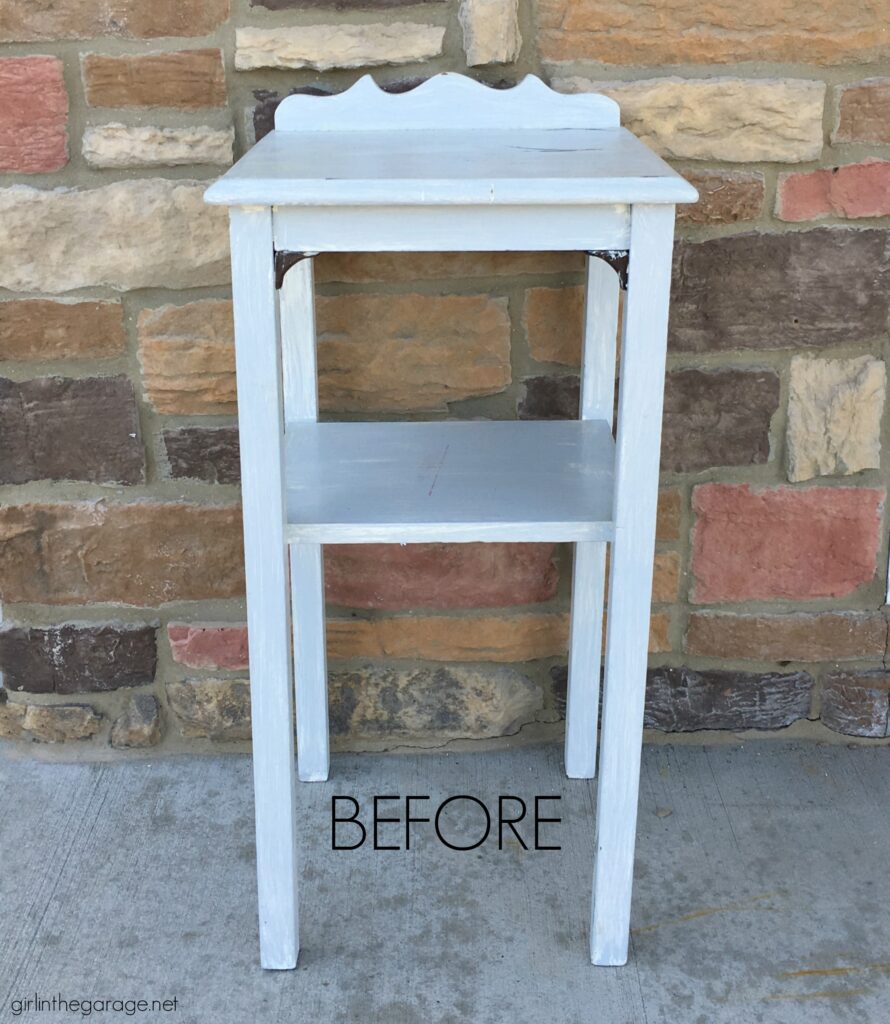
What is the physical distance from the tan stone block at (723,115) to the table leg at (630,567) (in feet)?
1.58

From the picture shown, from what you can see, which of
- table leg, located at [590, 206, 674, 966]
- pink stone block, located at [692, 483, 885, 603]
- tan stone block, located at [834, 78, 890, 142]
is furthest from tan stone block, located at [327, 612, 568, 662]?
tan stone block, located at [834, 78, 890, 142]

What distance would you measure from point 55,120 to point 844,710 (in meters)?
1.53

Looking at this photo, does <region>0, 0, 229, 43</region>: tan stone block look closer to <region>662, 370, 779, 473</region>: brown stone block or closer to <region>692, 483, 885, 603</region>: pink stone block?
<region>662, 370, 779, 473</region>: brown stone block

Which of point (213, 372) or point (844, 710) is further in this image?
point (844, 710)

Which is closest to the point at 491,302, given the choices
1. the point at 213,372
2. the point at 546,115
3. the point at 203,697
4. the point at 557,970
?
the point at 546,115

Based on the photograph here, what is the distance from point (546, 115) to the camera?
163 centimetres

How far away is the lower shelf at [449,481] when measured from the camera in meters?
1.40

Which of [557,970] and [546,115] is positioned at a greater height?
[546,115]

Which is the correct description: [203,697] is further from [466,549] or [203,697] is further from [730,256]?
[730,256]

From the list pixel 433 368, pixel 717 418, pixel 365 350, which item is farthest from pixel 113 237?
pixel 717 418

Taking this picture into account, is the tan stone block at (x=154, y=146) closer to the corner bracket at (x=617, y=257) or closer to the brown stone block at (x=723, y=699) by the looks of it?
the corner bracket at (x=617, y=257)

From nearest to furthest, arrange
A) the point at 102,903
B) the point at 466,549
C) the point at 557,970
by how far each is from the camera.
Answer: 1. the point at 557,970
2. the point at 102,903
3. the point at 466,549

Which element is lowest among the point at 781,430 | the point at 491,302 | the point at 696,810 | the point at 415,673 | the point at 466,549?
the point at 696,810

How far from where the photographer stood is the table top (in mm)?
1229
